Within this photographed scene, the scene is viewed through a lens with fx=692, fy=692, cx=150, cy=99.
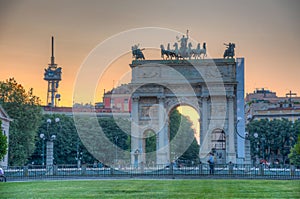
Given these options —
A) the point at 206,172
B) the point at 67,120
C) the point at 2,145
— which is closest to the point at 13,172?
the point at 2,145

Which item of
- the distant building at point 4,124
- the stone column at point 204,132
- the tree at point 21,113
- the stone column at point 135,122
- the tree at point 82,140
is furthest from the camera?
the tree at point 82,140

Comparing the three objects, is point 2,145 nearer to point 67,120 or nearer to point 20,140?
point 20,140

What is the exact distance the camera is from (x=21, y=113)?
70.4 meters

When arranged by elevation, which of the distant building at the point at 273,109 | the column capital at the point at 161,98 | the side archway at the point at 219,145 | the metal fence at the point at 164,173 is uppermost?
the distant building at the point at 273,109

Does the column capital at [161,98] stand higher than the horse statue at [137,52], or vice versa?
the horse statue at [137,52]

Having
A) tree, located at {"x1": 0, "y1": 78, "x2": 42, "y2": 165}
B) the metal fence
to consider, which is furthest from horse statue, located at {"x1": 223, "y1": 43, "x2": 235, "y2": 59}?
the metal fence

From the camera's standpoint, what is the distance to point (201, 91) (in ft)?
244

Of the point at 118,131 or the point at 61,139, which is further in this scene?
the point at 118,131

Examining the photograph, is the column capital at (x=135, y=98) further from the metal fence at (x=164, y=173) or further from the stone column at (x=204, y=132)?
the metal fence at (x=164, y=173)

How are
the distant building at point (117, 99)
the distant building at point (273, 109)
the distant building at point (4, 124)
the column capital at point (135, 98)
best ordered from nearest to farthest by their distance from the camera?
the distant building at point (4, 124)
the column capital at point (135, 98)
the distant building at point (273, 109)
the distant building at point (117, 99)

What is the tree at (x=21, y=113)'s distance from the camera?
6912 cm

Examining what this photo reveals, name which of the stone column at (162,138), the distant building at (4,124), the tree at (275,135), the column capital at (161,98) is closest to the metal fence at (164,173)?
the distant building at (4,124)

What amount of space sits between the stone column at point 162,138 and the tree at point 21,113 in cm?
1305

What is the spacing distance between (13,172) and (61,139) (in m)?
37.0
